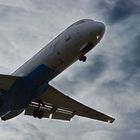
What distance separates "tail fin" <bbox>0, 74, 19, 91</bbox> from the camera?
42156 mm

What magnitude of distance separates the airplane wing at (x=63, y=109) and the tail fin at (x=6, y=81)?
18.7 feet

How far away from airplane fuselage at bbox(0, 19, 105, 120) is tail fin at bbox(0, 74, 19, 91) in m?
0.39

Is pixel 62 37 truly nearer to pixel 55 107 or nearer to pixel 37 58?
pixel 37 58

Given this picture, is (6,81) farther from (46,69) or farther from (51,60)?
(51,60)

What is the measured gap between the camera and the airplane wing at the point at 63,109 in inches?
1902

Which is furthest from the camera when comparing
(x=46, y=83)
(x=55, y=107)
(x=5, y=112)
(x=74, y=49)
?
(x=55, y=107)

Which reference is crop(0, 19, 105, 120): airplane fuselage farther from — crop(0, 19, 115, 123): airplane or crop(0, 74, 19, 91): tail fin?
crop(0, 74, 19, 91): tail fin

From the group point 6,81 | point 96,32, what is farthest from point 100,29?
point 6,81

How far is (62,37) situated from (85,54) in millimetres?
2817

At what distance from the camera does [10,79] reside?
42281mm

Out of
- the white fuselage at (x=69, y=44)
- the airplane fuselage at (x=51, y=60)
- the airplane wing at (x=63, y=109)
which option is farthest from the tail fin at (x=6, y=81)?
the airplane wing at (x=63, y=109)

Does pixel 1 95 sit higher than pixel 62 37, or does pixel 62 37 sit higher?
pixel 62 37

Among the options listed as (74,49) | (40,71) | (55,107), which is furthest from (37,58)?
(55,107)

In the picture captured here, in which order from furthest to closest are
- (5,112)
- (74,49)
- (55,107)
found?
1. (55,107)
2. (5,112)
3. (74,49)
